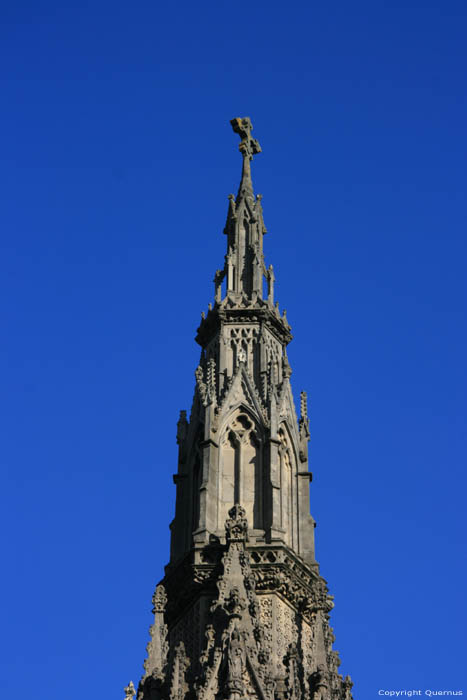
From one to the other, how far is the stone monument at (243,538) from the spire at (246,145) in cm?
414

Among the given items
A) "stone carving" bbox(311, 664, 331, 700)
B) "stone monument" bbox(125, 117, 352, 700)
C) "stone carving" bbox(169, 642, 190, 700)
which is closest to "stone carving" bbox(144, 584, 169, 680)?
"stone monument" bbox(125, 117, 352, 700)

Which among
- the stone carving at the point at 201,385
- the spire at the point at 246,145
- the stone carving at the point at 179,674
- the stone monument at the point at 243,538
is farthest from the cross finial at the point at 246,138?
the stone carving at the point at 179,674

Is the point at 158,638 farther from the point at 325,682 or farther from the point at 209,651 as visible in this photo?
the point at 325,682

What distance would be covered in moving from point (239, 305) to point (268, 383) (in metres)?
3.18

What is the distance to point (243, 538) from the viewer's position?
35656mm

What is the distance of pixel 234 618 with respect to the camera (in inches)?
1328

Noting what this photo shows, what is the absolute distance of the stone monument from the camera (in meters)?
33.7

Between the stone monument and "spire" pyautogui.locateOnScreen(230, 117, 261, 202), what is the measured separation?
163 inches

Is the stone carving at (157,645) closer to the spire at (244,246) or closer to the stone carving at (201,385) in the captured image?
the stone carving at (201,385)

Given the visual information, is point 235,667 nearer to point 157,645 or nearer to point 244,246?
point 157,645

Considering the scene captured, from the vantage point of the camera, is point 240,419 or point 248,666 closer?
point 248,666

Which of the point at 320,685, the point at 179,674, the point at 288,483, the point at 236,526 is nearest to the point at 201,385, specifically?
the point at 288,483

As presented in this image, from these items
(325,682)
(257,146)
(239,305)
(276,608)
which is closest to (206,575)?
(276,608)

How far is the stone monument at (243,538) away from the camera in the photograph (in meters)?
33.7
